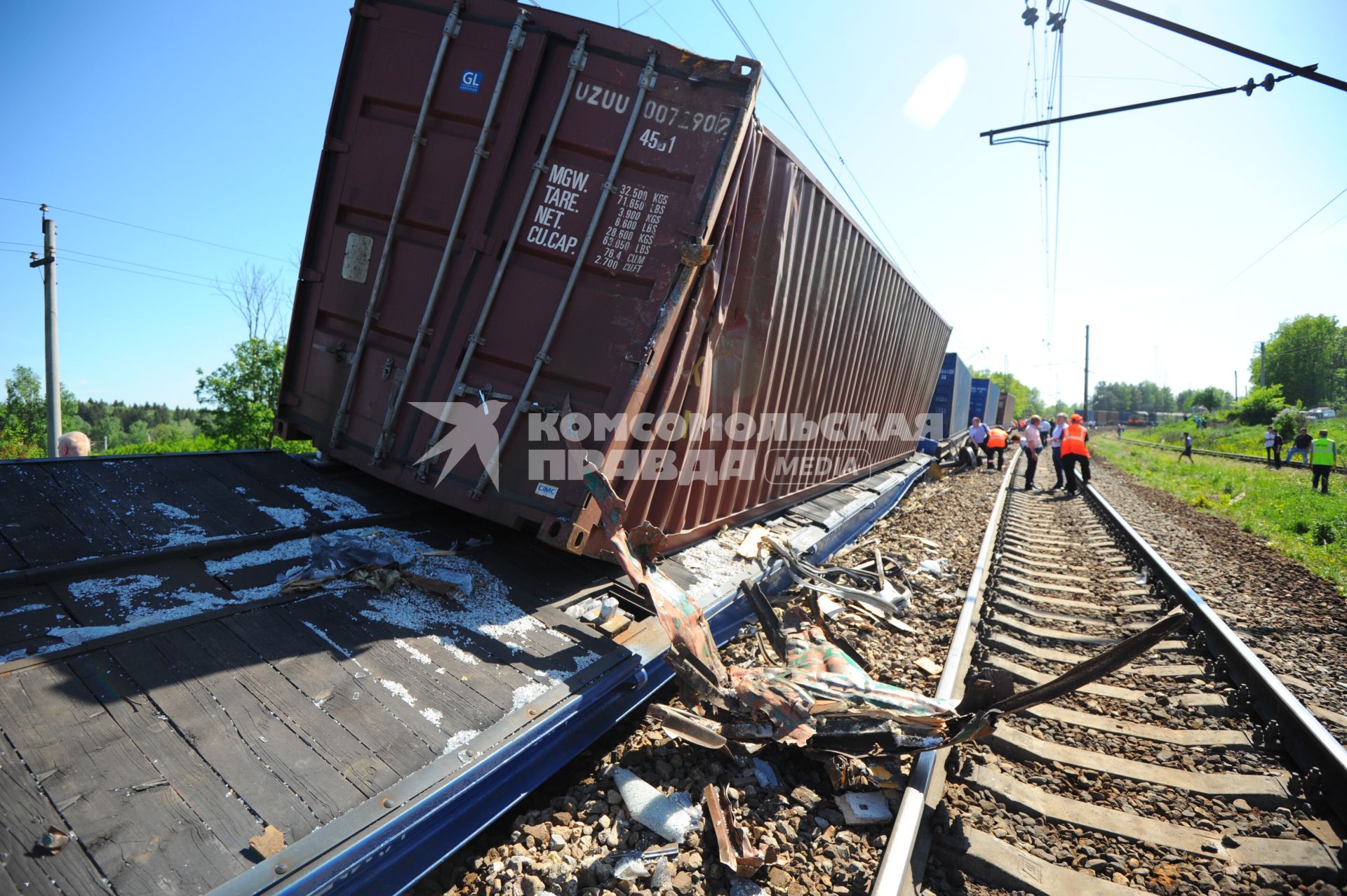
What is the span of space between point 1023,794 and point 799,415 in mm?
3786

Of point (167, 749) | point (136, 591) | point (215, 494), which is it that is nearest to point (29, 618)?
point (136, 591)

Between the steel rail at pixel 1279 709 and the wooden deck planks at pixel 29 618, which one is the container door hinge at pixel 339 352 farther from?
the steel rail at pixel 1279 709

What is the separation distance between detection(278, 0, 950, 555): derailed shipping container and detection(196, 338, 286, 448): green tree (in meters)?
26.2

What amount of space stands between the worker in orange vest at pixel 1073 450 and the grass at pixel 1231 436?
69.6 feet

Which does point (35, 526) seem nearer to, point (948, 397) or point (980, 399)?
point (948, 397)

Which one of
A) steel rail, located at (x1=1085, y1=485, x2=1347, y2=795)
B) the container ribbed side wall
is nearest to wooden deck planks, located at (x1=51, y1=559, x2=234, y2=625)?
the container ribbed side wall

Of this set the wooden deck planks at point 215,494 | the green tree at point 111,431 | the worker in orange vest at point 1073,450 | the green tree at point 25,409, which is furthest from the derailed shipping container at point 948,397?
the green tree at point 111,431

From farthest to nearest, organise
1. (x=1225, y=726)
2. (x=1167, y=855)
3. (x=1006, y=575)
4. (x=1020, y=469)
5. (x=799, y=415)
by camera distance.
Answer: (x=1020, y=469), (x=1006, y=575), (x=799, y=415), (x=1225, y=726), (x=1167, y=855)

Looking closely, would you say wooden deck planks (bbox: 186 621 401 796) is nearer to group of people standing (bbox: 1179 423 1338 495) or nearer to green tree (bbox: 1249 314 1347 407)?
group of people standing (bbox: 1179 423 1338 495)

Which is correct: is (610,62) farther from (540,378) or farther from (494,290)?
(540,378)

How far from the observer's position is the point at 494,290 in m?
3.93

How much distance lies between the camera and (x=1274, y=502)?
13.2 metres

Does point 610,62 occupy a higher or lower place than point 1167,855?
higher

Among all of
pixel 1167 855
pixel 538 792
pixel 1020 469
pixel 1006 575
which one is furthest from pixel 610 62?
pixel 1020 469
